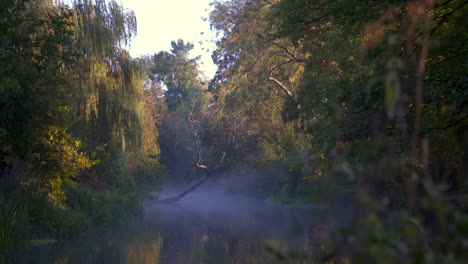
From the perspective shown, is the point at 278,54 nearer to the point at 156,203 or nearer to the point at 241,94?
the point at 241,94

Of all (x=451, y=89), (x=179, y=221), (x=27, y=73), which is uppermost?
(x=27, y=73)

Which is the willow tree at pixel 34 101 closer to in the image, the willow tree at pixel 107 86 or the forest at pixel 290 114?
the forest at pixel 290 114

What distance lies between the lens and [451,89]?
28.7ft

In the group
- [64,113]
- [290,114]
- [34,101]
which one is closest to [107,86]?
[64,113]

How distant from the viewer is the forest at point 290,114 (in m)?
2.82

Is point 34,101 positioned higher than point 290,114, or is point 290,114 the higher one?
point 290,114

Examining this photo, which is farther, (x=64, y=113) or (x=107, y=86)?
(x=107, y=86)

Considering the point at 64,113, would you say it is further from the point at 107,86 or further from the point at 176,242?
the point at 107,86

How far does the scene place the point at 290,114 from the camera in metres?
19.1

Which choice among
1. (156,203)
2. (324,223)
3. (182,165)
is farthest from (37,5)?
(182,165)

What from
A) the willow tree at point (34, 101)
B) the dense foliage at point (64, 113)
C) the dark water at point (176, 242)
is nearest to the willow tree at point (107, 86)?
the dense foliage at point (64, 113)

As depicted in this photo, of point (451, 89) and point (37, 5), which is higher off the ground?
point (37, 5)

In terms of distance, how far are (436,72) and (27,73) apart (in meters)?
8.68

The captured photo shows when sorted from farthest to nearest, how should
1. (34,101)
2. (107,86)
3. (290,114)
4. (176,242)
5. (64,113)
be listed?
(107,86)
(290,114)
(176,242)
(64,113)
(34,101)
